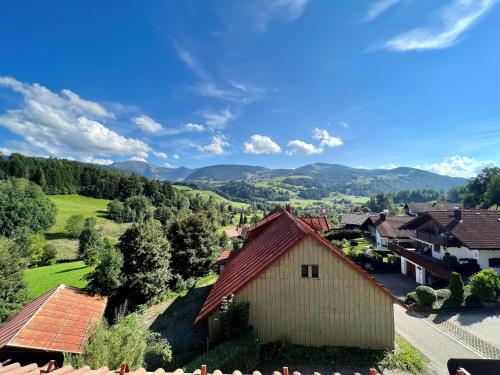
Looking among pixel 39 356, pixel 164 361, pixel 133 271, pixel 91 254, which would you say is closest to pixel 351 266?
pixel 164 361

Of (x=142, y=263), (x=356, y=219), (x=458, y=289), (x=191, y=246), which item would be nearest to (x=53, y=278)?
(x=191, y=246)

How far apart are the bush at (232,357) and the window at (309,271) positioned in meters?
3.73

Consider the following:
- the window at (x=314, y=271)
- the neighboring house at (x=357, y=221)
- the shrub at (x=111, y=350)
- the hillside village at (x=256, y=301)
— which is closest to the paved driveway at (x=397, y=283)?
the hillside village at (x=256, y=301)

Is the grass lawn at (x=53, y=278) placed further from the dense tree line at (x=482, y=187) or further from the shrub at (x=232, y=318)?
the dense tree line at (x=482, y=187)

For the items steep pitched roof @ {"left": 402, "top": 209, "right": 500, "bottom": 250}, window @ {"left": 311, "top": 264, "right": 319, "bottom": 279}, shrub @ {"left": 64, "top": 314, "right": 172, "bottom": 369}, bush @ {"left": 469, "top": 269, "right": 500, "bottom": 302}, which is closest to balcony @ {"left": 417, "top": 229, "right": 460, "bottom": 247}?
steep pitched roof @ {"left": 402, "top": 209, "right": 500, "bottom": 250}

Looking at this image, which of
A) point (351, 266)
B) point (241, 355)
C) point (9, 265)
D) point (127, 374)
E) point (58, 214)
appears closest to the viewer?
point (127, 374)

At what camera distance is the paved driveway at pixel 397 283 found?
26.8m

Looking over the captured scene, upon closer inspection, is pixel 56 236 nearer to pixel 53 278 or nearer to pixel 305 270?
pixel 53 278

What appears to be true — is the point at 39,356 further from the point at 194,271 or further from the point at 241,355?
the point at 194,271

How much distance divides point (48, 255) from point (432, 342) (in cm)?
6472

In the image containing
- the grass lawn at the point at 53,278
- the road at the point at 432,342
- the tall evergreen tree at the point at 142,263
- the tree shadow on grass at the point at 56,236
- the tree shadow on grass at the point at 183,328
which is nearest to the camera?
the tree shadow on grass at the point at 183,328

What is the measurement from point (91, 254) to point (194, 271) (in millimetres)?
28767

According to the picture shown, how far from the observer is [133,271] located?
20.8 meters

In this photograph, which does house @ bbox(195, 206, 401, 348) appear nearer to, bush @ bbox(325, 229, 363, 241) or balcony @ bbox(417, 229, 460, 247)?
balcony @ bbox(417, 229, 460, 247)
